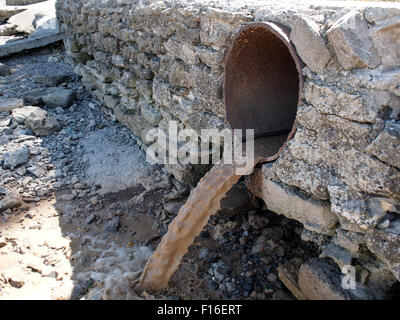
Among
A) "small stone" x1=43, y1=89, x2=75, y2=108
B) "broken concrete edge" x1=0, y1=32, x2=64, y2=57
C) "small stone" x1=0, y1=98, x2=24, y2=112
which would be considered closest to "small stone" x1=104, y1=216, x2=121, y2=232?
"small stone" x1=43, y1=89, x2=75, y2=108

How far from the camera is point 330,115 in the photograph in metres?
1.93

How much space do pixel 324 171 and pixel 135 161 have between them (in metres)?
2.44

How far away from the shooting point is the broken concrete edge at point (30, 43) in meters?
7.58

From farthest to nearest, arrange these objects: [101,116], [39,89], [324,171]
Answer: [39,89] → [101,116] → [324,171]

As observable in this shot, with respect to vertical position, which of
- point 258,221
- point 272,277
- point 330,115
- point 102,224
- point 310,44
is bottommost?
point 102,224

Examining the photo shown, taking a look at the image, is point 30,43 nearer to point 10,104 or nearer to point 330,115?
point 10,104

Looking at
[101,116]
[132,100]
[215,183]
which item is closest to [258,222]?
[215,183]

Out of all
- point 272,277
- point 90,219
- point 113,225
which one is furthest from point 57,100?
point 272,277

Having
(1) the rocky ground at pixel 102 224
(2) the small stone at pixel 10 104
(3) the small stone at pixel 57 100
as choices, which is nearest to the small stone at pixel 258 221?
(1) the rocky ground at pixel 102 224

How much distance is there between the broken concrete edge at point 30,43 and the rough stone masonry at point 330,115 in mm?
5406

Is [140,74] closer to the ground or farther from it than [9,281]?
farther from it

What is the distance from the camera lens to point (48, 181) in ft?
12.9

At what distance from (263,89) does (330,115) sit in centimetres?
90

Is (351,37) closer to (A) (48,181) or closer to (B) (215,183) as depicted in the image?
(B) (215,183)
